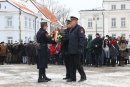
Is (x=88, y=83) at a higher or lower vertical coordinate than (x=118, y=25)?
lower

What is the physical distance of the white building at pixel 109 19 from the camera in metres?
66.2

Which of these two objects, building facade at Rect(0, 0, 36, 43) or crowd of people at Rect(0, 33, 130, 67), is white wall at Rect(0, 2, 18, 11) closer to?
building facade at Rect(0, 0, 36, 43)

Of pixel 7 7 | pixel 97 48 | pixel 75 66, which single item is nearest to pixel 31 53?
pixel 97 48

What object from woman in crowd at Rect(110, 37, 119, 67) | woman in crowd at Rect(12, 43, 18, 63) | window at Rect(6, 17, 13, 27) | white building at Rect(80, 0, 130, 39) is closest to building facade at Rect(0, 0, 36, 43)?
window at Rect(6, 17, 13, 27)

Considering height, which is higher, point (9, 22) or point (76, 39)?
point (9, 22)

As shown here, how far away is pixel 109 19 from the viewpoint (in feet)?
218

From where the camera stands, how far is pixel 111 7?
66812 millimetres

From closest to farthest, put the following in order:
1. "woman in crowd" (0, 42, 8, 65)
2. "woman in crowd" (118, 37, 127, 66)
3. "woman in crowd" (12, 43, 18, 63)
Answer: "woman in crowd" (118, 37, 127, 66), "woman in crowd" (0, 42, 8, 65), "woman in crowd" (12, 43, 18, 63)

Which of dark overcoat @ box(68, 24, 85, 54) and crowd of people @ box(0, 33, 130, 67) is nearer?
dark overcoat @ box(68, 24, 85, 54)

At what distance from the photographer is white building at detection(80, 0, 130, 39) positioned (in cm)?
6619

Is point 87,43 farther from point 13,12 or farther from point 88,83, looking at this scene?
point 13,12

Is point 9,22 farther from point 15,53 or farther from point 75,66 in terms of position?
point 75,66

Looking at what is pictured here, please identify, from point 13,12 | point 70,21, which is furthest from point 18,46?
point 13,12

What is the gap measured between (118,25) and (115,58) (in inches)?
1956
